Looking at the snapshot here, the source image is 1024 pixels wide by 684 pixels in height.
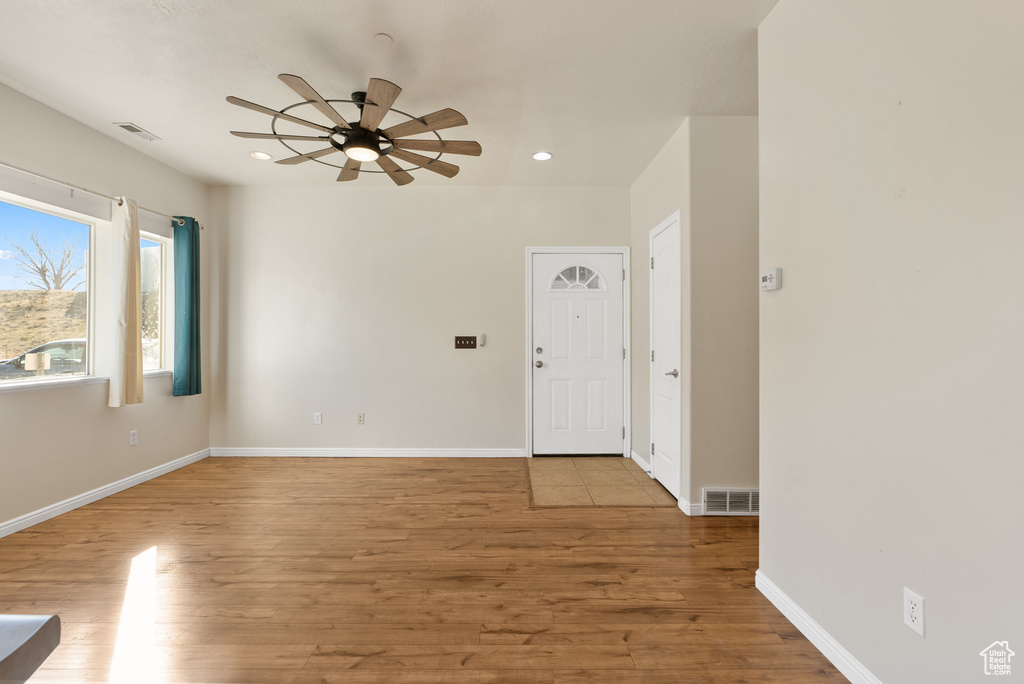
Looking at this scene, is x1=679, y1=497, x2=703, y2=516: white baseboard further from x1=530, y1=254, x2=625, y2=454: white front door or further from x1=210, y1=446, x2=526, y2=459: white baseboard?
Result: x1=210, y1=446, x2=526, y2=459: white baseboard

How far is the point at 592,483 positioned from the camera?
12.4 ft

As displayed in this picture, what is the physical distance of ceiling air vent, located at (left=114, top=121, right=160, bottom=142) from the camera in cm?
325

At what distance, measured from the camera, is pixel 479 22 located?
2193 mm

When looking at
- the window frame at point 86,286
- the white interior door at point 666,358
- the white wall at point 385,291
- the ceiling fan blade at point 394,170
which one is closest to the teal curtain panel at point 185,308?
the white wall at point 385,291

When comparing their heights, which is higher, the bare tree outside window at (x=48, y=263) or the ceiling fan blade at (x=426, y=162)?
the ceiling fan blade at (x=426, y=162)

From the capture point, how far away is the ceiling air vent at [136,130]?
10.6 ft

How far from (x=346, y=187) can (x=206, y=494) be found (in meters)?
3.05

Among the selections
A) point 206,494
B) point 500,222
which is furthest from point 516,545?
point 500,222

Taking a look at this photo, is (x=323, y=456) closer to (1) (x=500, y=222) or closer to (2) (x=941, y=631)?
(1) (x=500, y=222)

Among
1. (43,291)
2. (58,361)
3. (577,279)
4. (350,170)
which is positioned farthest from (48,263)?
(577,279)

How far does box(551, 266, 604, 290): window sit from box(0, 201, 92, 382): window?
12.7 feet

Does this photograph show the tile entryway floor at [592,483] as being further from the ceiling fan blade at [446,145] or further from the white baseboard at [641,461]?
the ceiling fan blade at [446,145]

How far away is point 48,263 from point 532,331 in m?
3.76

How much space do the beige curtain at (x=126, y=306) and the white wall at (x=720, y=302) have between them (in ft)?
13.7
